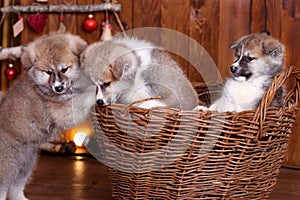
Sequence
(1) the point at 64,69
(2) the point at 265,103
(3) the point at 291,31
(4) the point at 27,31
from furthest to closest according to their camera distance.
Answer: (4) the point at 27,31 < (3) the point at 291,31 < (1) the point at 64,69 < (2) the point at 265,103

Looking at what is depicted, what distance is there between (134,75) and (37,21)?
1.38 metres

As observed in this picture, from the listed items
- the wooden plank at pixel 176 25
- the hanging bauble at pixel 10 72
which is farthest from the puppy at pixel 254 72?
the hanging bauble at pixel 10 72

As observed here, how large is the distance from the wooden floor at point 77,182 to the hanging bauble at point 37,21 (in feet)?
2.65

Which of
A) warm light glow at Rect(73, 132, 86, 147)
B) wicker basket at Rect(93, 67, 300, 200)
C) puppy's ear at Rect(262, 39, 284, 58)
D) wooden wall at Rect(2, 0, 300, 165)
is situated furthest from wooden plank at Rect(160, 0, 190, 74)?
Result: wicker basket at Rect(93, 67, 300, 200)

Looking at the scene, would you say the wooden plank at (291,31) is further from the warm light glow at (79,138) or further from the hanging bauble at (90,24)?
the warm light glow at (79,138)

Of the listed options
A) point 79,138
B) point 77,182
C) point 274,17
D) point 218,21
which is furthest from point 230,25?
point 77,182

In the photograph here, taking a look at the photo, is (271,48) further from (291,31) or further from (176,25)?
(176,25)

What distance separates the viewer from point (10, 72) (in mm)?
2961

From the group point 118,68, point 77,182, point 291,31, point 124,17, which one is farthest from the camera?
point 124,17

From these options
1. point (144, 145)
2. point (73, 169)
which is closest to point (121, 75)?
point (144, 145)

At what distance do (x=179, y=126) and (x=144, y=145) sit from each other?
148mm

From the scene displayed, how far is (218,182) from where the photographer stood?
1.63 meters

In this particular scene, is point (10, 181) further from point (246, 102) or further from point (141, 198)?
point (246, 102)

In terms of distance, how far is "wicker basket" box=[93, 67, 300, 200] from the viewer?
5.04ft
